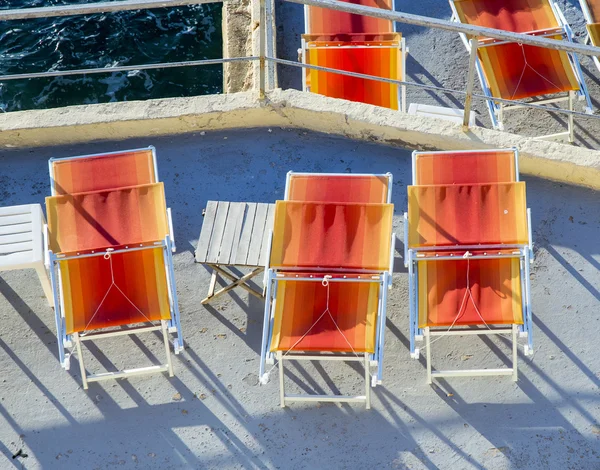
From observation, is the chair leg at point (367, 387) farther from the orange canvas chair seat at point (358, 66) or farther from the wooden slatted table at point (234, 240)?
the orange canvas chair seat at point (358, 66)

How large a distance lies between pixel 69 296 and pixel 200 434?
1168mm

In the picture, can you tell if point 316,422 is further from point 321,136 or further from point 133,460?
point 321,136

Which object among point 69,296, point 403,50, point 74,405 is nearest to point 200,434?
point 74,405

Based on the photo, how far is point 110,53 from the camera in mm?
10891

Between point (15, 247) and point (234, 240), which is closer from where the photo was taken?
point (15, 247)

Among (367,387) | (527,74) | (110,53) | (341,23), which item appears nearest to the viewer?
(367,387)

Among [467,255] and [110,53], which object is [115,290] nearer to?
[467,255]

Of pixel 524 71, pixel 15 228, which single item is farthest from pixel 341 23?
pixel 15 228

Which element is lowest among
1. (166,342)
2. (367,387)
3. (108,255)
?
(367,387)

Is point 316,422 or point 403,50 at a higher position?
point 403,50

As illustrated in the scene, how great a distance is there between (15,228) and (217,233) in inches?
51.0

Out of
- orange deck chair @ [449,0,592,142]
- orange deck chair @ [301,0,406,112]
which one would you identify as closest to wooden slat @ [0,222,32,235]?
orange deck chair @ [301,0,406,112]

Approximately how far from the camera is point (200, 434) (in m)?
5.05

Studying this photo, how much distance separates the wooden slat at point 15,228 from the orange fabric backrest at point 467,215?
96.6 inches
